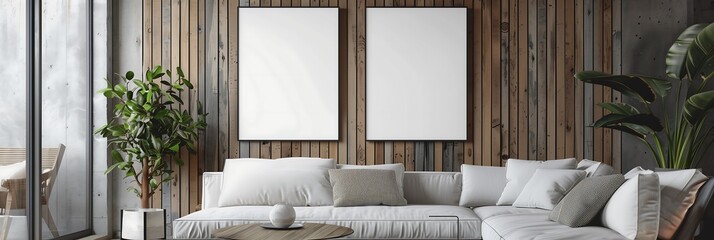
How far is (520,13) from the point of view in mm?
6047

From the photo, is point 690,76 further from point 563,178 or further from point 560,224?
point 560,224

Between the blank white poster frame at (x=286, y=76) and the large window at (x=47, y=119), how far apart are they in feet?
4.01

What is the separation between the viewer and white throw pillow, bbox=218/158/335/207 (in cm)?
538

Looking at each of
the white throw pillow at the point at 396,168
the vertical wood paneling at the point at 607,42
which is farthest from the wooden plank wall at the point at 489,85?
the white throw pillow at the point at 396,168

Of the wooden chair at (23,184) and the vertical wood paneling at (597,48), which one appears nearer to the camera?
the wooden chair at (23,184)

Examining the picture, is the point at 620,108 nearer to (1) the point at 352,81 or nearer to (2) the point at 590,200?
(2) the point at 590,200

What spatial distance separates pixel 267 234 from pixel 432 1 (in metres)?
2.75

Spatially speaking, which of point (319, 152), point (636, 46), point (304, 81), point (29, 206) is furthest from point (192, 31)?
point (636, 46)

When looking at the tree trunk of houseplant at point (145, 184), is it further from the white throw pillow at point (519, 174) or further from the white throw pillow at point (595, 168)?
the white throw pillow at point (595, 168)

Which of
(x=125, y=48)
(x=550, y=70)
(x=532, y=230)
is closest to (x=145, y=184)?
(x=125, y=48)

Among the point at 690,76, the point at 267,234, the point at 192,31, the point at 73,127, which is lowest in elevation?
the point at 267,234

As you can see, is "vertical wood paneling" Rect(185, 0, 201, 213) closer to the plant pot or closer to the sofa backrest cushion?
the plant pot

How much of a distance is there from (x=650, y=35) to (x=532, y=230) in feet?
8.67

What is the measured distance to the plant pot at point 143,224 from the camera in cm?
455
